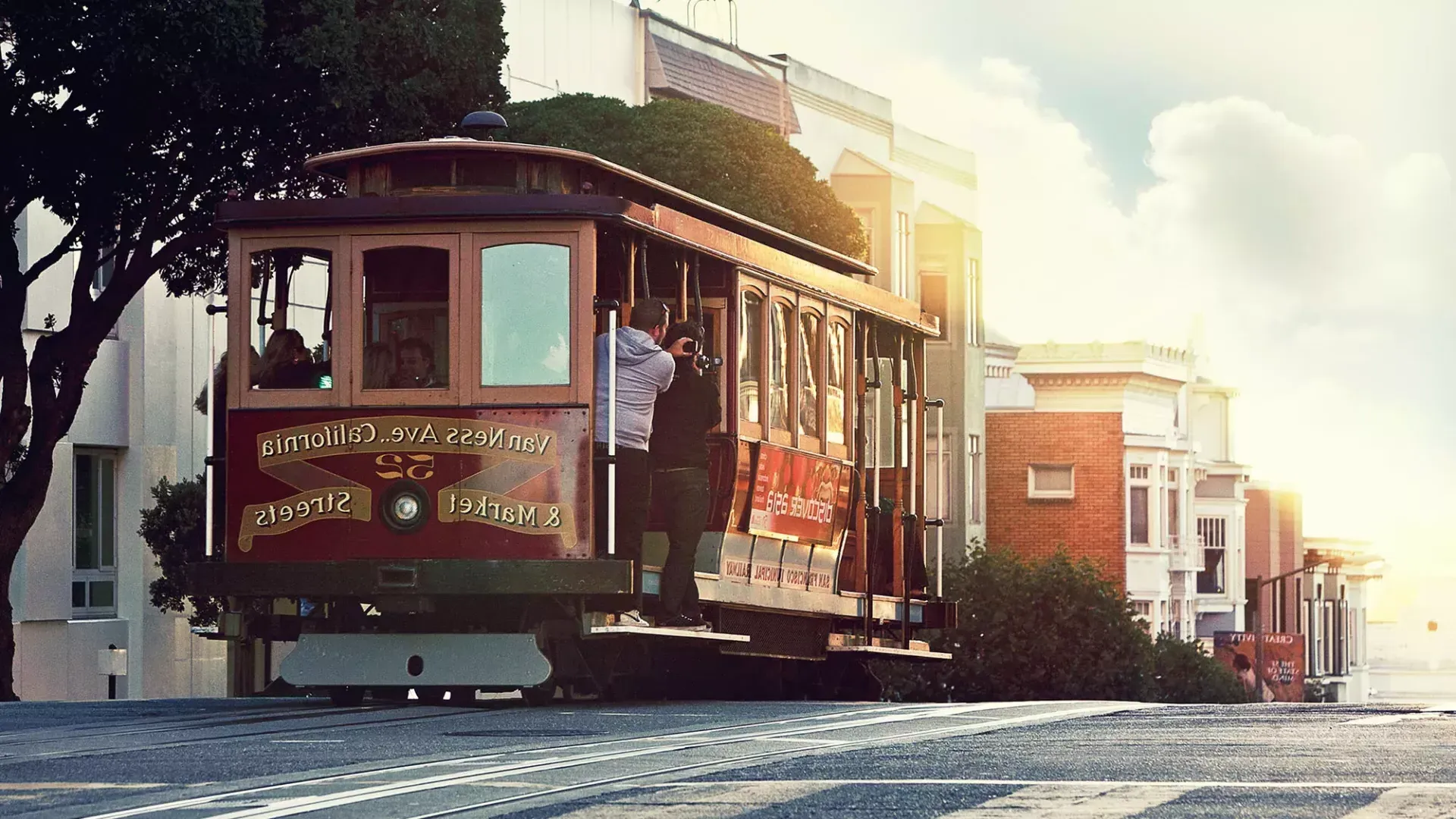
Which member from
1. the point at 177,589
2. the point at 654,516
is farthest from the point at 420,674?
the point at 177,589

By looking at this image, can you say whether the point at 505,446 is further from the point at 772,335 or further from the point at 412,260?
the point at 772,335

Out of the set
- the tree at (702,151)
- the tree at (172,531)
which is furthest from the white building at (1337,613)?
the tree at (172,531)

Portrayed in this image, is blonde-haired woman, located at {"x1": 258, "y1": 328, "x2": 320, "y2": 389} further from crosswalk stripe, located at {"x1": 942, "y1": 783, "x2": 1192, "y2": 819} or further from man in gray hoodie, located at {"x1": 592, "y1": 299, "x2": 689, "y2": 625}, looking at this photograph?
crosswalk stripe, located at {"x1": 942, "y1": 783, "x2": 1192, "y2": 819}

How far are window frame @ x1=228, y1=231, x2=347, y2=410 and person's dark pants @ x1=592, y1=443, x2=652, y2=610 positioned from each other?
1.61 m

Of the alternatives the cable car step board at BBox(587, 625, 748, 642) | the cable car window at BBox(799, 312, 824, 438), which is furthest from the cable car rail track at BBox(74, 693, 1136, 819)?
the cable car window at BBox(799, 312, 824, 438)

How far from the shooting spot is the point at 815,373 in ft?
59.6

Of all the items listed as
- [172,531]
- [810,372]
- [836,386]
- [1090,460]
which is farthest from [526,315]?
[1090,460]

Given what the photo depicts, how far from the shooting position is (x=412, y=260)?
51.6ft

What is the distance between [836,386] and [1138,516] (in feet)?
130

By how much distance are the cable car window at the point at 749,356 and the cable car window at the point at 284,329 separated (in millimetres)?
2677

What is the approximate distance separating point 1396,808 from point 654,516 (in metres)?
8.39

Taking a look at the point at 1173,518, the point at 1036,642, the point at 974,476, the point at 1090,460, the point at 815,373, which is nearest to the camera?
the point at 815,373

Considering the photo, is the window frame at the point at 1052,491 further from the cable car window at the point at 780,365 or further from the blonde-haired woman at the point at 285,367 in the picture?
the blonde-haired woman at the point at 285,367

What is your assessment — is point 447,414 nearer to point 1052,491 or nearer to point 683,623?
point 683,623
